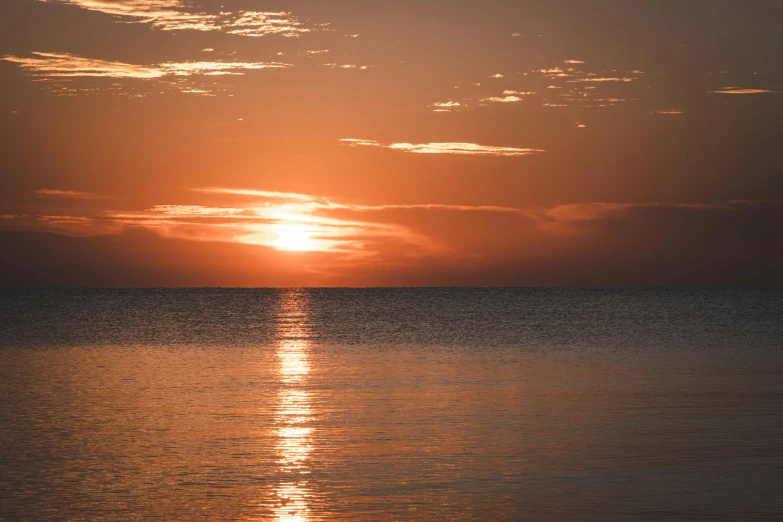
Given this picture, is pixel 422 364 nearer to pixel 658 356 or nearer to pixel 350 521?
pixel 658 356

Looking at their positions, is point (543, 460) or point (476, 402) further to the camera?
point (476, 402)

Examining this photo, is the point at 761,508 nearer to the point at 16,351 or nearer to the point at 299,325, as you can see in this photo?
the point at 16,351

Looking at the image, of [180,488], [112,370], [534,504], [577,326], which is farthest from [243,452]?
[577,326]

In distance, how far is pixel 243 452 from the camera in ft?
63.6

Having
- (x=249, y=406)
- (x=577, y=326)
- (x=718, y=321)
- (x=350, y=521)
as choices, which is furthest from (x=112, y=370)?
(x=718, y=321)

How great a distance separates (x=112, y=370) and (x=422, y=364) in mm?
12913

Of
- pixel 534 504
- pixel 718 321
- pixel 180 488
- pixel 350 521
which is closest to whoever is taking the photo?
pixel 350 521

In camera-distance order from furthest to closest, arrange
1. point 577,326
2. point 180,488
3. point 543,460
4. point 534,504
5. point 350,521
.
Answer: point 577,326
point 543,460
point 180,488
point 534,504
point 350,521

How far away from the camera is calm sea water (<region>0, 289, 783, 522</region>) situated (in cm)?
1532

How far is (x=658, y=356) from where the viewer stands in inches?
1660

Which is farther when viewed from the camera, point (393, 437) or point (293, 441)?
point (393, 437)

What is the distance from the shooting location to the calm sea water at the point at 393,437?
50.3ft

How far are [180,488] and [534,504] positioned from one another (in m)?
6.51

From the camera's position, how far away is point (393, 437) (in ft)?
68.4
